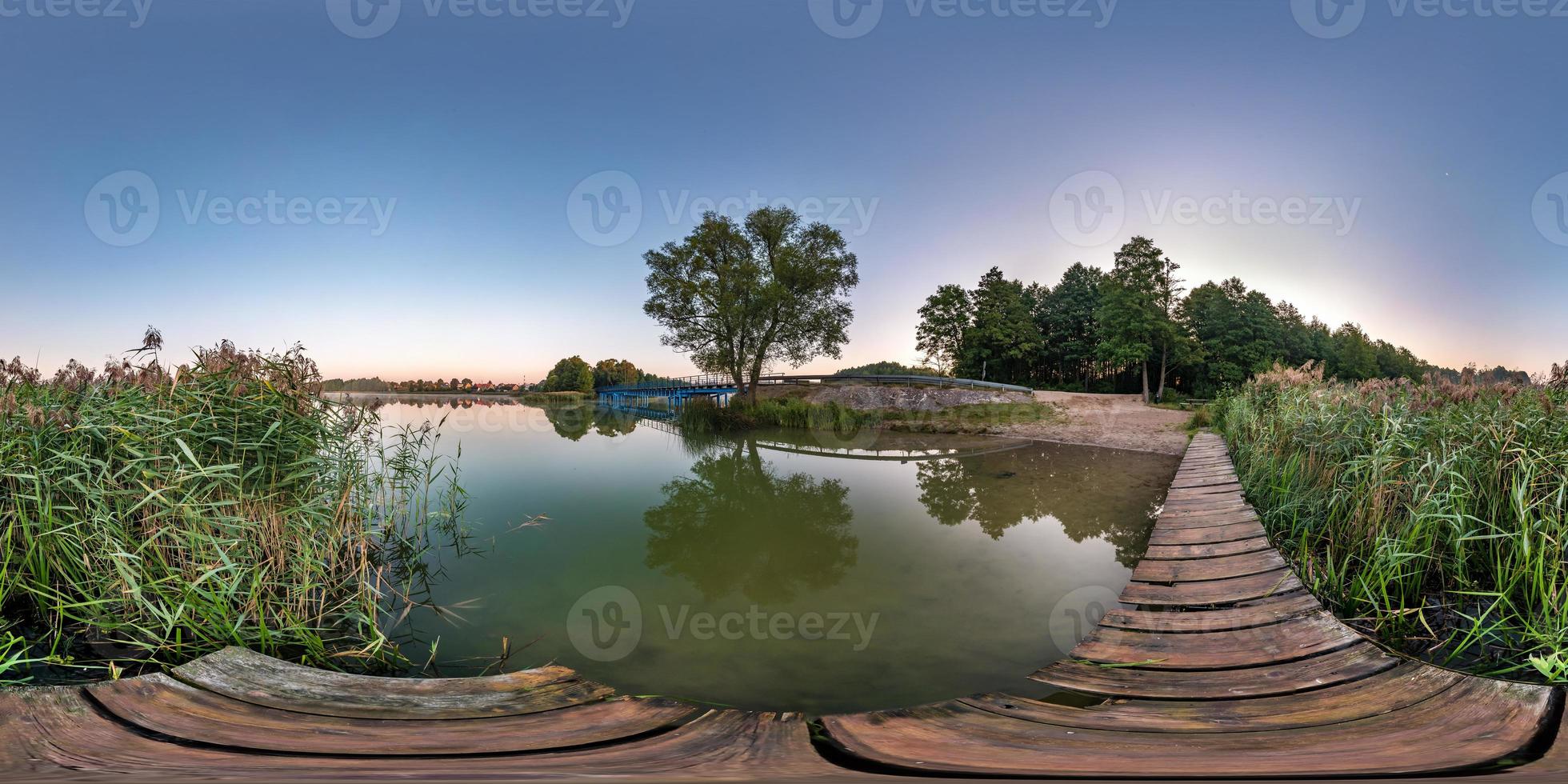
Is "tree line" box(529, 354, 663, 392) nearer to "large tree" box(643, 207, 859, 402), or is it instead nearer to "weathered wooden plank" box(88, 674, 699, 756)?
"large tree" box(643, 207, 859, 402)

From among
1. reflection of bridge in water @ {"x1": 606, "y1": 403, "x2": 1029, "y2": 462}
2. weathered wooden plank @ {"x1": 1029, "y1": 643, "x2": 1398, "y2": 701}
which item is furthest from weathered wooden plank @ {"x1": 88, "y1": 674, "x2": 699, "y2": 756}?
reflection of bridge in water @ {"x1": 606, "y1": 403, "x2": 1029, "y2": 462}

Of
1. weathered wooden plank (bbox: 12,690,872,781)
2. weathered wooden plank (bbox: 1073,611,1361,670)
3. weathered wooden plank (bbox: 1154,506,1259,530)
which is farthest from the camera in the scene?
weathered wooden plank (bbox: 1154,506,1259,530)

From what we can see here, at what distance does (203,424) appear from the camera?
132 inches

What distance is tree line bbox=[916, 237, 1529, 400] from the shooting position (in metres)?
27.6

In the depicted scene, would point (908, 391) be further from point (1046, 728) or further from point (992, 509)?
point (1046, 728)

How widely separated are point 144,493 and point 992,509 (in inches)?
300

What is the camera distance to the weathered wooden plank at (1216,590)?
3020 mm

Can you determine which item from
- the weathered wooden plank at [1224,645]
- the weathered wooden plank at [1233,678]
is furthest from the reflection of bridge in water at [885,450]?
the weathered wooden plank at [1233,678]

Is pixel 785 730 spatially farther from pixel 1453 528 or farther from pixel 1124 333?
pixel 1124 333

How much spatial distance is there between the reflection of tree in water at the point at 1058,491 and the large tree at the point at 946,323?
2569 cm

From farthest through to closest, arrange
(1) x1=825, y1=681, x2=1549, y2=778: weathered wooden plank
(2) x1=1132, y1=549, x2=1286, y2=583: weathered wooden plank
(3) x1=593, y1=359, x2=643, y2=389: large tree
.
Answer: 1. (3) x1=593, y1=359, x2=643, y2=389: large tree
2. (2) x1=1132, y1=549, x2=1286, y2=583: weathered wooden plank
3. (1) x1=825, y1=681, x2=1549, y2=778: weathered wooden plank

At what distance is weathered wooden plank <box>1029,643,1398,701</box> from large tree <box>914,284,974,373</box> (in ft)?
117

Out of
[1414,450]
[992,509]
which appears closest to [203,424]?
[992,509]

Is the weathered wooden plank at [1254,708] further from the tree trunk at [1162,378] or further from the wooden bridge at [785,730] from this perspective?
the tree trunk at [1162,378]
